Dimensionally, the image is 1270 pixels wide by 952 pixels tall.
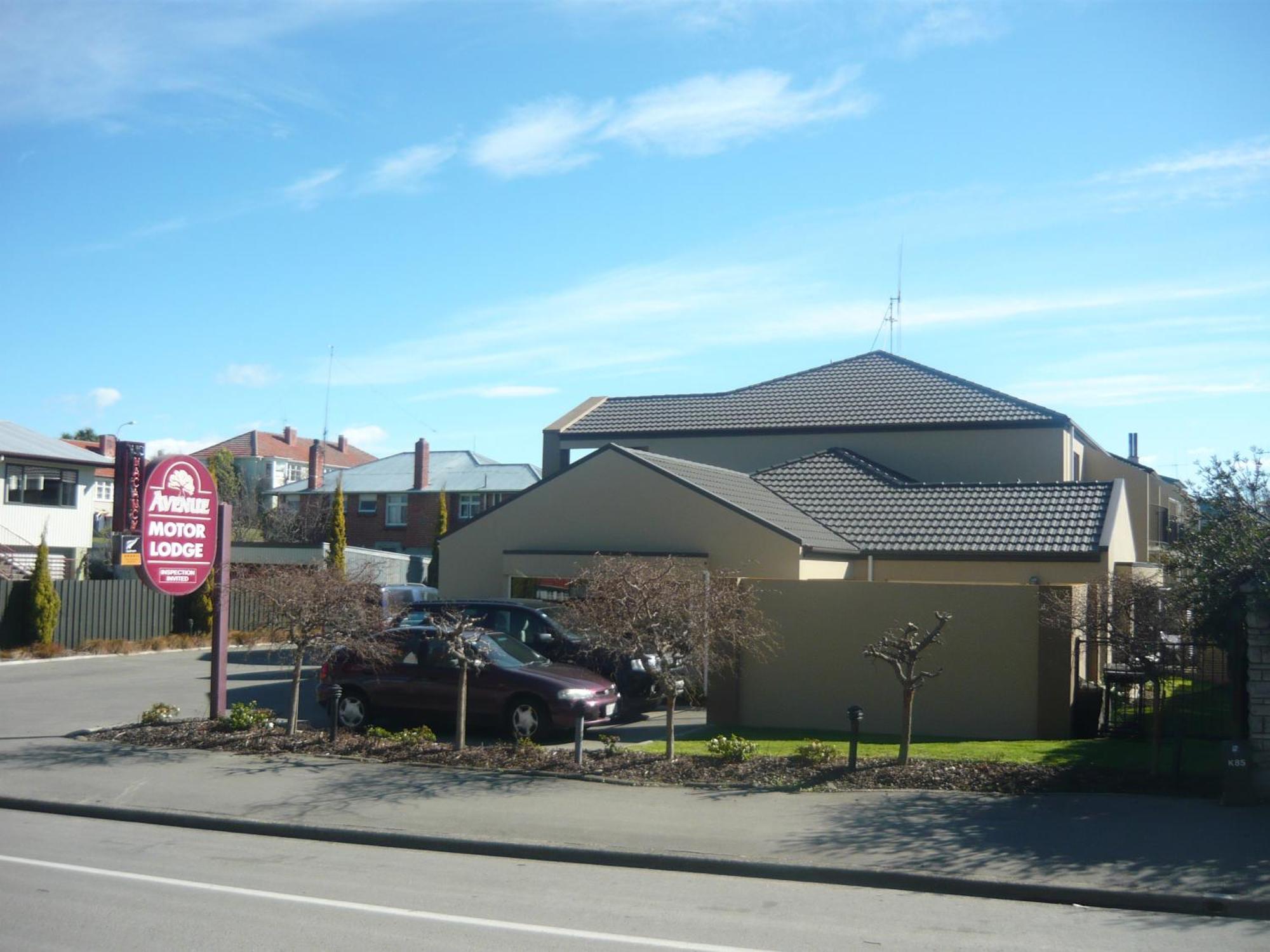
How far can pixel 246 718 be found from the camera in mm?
14828

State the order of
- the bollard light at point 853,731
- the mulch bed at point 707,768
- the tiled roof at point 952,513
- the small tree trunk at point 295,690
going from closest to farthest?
the mulch bed at point 707,768, the bollard light at point 853,731, the small tree trunk at point 295,690, the tiled roof at point 952,513

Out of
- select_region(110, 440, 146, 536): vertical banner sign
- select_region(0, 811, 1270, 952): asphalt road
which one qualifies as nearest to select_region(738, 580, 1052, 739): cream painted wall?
select_region(0, 811, 1270, 952): asphalt road

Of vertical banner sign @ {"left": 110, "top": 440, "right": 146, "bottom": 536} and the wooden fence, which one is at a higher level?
vertical banner sign @ {"left": 110, "top": 440, "right": 146, "bottom": 536}

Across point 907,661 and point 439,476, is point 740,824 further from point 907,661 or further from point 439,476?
point 439,476

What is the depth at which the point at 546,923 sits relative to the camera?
7434mm

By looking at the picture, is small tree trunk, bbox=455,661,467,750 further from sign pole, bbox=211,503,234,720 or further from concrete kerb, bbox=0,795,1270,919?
sign pole, bbox=211,503,234,720

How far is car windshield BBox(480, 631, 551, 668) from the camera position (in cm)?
1523

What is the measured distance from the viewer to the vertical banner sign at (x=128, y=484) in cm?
2580

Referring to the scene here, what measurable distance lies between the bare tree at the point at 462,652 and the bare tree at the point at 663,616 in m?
1.38

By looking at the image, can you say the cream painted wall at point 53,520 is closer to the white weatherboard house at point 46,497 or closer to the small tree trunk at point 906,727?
the white weatherboard house at point 46,497

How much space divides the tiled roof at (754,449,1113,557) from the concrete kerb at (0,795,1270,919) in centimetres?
1163

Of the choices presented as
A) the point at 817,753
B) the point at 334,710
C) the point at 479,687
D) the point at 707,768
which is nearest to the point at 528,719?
the point at 479,687

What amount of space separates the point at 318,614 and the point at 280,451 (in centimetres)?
7287

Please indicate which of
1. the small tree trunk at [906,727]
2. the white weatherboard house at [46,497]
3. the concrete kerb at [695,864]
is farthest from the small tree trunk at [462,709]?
the white weatherboard house at [46,497]
